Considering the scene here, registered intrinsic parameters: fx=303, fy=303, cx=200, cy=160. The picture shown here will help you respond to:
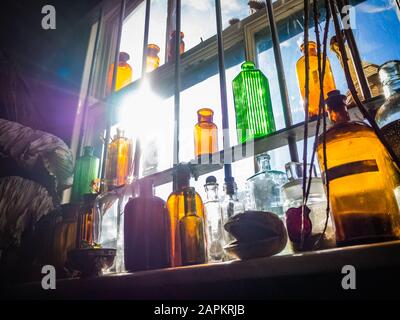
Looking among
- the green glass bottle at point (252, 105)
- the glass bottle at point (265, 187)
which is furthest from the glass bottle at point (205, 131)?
the glass bottle at point (265, 187)

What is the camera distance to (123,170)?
1.21 meters

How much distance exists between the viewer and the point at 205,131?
3.36ft

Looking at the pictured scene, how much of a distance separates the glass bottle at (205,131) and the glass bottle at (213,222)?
196 millimetres

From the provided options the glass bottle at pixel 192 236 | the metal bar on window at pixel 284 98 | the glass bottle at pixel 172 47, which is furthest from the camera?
the glass bottle at pixel 172 47

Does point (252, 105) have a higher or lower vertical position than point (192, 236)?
higher

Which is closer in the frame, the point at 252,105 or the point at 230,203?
the point at 230,203

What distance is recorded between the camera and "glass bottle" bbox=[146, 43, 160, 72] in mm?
1486

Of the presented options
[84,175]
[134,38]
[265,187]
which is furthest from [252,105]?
[134,38]

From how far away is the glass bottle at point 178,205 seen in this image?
756 millimetres

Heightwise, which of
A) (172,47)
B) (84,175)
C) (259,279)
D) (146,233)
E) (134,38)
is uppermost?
(134,38)

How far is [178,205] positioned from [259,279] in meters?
0.35

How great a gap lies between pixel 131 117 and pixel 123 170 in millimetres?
331

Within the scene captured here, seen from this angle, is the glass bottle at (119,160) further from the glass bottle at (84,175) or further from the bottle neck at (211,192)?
the bottle neck at (211,192)

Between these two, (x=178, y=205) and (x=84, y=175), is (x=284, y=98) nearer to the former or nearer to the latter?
(x=178, y=205)
